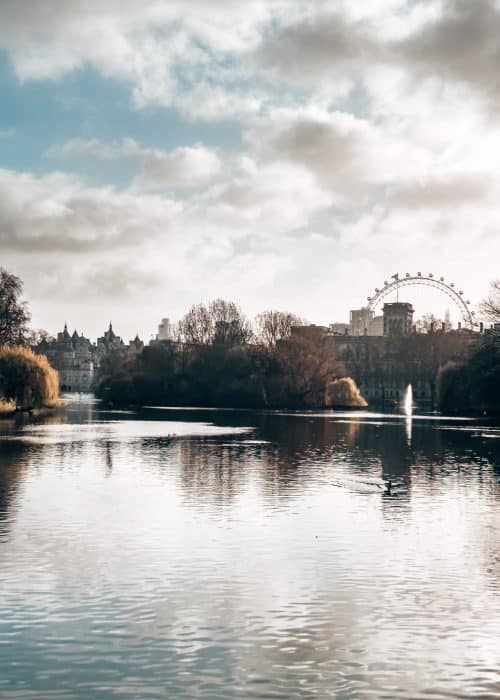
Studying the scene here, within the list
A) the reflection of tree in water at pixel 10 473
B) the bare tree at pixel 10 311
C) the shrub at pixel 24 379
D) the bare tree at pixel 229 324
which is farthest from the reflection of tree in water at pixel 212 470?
the bare tree at pixel 229 324

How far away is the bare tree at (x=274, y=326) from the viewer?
154 m

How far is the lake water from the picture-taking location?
530 inches

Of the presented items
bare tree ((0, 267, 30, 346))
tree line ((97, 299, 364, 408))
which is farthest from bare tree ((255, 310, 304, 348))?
bare tree ((0, 267, 30, 346))

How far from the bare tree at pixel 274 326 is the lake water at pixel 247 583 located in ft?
374

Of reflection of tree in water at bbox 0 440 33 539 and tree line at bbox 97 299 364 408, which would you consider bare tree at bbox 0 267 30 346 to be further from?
reflection of tree in water at bbox 0 440 33 539

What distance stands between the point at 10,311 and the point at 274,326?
5155 cm

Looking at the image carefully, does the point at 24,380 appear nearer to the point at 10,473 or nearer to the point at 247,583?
the point at 10,473

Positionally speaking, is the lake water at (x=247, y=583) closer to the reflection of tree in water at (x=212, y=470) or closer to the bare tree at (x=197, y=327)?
the reflection of tree in water at (x=212, y=470)

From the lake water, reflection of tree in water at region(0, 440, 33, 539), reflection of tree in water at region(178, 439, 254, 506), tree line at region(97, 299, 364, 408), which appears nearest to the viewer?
the lake water

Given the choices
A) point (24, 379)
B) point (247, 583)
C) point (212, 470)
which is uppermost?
point (24, 379)

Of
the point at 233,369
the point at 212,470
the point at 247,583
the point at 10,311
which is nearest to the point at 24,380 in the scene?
the point at 10,311

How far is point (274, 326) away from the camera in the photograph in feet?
509

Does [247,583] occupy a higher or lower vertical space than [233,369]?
lower

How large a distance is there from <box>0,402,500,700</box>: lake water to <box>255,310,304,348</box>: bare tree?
374 ft
